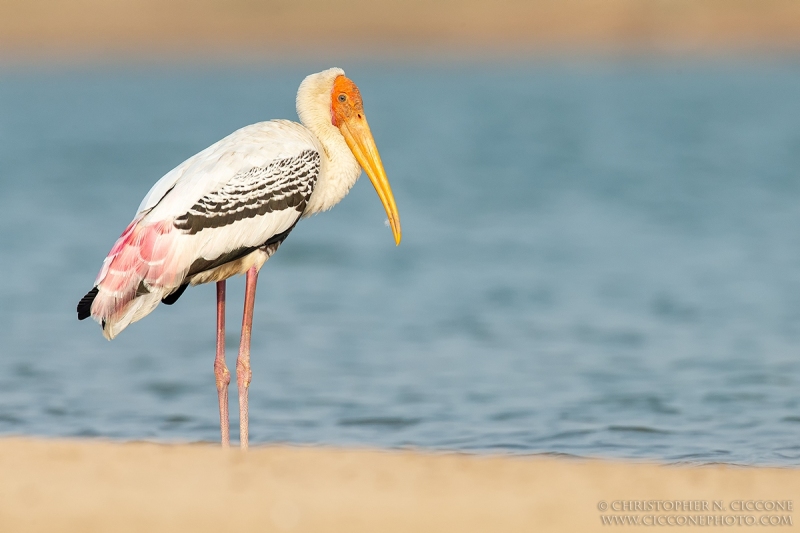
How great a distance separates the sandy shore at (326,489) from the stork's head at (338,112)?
1.76 metres

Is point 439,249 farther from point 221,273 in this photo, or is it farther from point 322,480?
A: point 322,480

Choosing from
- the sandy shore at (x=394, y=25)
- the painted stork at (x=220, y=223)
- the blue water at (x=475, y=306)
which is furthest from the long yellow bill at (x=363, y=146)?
the sandy shore at (x=394, y=25)

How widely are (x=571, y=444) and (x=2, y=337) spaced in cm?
528

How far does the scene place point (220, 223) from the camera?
6.73m

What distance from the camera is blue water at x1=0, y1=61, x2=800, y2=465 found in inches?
321

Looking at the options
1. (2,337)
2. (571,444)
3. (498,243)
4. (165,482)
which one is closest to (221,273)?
(165,482)

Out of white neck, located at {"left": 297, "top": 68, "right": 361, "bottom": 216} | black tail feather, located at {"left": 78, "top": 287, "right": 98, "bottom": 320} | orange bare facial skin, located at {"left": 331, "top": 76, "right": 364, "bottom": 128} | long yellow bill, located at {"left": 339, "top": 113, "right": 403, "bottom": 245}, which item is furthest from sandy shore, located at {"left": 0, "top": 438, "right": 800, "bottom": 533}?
orange bare facial skin, located at {"left": 331, "top": 76, "right": 364, "bottom": 128}

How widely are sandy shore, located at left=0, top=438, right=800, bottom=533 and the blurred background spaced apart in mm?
1301

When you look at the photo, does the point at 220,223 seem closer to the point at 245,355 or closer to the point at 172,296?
the point at 172,296

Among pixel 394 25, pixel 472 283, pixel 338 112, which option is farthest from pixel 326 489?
pixel 394 25

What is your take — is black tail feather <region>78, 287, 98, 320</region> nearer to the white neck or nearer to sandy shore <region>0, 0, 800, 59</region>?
the white neck

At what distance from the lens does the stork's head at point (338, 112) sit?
7.35 meters

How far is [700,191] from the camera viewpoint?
19859 millimetres

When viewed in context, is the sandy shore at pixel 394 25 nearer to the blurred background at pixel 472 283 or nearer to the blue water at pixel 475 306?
the blurred background at pixel 472 283
